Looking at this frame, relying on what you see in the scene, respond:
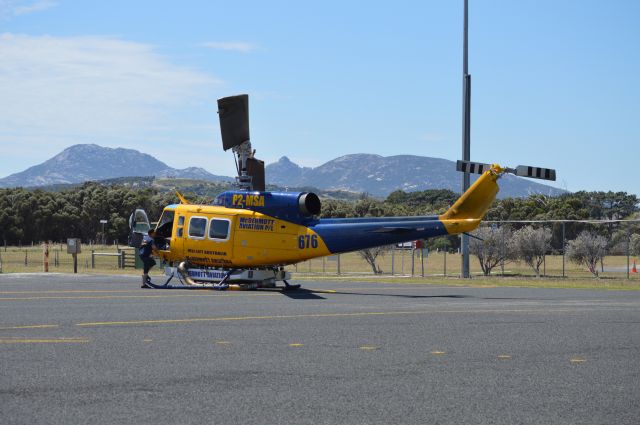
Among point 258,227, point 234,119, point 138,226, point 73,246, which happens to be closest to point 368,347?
point 234,119

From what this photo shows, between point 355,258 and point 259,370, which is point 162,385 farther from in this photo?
point 355,258

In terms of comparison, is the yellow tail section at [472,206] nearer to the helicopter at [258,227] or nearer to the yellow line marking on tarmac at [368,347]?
the helicopter at [258,227]

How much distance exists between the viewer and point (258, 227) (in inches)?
997

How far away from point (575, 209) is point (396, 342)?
283 feet

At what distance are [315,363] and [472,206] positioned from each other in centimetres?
1321

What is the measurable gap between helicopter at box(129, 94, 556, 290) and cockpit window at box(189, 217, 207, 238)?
0.03 m

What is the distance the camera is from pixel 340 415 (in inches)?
319

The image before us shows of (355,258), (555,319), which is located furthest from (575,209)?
(555,319)

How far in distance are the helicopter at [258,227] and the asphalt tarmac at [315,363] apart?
448cm

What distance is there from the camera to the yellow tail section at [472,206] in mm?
23297

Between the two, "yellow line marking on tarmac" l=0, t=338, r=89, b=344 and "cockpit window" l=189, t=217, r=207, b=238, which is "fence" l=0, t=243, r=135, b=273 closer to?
"cockpit window" l=189, t=217, r=207, b=238

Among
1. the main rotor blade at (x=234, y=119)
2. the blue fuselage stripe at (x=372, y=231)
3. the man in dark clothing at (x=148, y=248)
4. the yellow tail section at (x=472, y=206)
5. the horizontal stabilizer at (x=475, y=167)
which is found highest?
the main rotor blade at (x=234, y=119)

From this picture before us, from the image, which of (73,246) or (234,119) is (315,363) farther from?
(73,246)

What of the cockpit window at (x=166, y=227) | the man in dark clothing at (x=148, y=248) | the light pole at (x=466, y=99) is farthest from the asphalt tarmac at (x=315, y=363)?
the light pole at (x=466, y=99)
